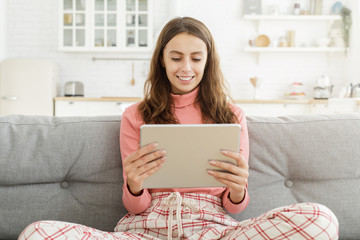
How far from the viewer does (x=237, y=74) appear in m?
5.09

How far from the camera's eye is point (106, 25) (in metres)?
4.86

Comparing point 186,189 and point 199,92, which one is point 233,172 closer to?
point 186,189

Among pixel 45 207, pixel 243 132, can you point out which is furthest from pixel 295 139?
pixel 45 207

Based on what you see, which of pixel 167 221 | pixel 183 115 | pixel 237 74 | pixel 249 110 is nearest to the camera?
pixel 167 221

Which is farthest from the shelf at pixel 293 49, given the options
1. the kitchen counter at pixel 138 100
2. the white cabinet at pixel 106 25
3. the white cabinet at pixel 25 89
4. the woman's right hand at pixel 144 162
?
the woman's right hand at pixel 144 162

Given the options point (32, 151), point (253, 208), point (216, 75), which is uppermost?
point (216, 75)

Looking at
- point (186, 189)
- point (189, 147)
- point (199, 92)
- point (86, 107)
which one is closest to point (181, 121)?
point (199, 92)

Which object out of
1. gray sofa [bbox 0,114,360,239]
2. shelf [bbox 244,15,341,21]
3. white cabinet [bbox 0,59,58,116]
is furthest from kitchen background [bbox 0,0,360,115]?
gray sofa [bbox 0,114,360,239]

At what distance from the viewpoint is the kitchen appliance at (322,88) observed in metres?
4.57

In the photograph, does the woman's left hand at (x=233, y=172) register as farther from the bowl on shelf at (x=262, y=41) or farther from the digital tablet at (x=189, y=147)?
A: the bowl on shelf at (x=262, y=41)

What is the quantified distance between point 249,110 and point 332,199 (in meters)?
3.09

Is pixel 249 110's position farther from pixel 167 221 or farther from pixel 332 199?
pixel 167 221

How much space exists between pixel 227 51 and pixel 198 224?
13.7ft

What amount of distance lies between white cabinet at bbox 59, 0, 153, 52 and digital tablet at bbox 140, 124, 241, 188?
4.00 metres
